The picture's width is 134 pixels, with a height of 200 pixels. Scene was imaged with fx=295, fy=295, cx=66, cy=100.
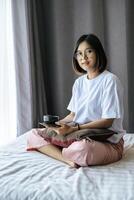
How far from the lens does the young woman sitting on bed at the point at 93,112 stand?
5.45 feet

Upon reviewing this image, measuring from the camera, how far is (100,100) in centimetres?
186

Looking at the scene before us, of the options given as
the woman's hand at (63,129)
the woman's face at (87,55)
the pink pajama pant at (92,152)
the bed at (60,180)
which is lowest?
the bed at (60,180)

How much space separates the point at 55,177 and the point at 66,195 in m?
0.21

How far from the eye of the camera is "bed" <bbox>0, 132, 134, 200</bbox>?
4.16 feet

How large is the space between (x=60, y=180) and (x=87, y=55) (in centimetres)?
84

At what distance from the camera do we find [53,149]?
1.86 metres

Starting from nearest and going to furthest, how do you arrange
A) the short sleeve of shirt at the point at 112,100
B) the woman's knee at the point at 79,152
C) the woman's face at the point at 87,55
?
the woman's knee at the point at 79,152 < the short sleeve of shirt at the point at 112,100 < the woman's face at the point at 87,55

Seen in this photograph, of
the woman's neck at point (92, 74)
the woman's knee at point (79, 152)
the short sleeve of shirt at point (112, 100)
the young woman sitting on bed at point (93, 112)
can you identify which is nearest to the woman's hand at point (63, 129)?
the young woman sitting on bed at point (93, 112)

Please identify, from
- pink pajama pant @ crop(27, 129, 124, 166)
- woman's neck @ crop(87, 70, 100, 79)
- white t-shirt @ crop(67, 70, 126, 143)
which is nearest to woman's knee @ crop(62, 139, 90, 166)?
pink pajama pant @ crop(27, 129, 124, 166)

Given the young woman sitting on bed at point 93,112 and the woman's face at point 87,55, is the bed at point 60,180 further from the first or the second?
the woman's face at point 87,55

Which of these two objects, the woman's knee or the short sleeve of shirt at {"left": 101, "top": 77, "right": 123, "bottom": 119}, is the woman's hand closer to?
the woman's knee

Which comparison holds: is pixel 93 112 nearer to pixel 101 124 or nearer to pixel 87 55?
pixel 101 124

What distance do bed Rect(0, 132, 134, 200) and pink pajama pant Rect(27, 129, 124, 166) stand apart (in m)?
0.04

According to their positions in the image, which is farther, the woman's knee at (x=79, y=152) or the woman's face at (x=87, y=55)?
the woman's face at (x=87, y=55)
